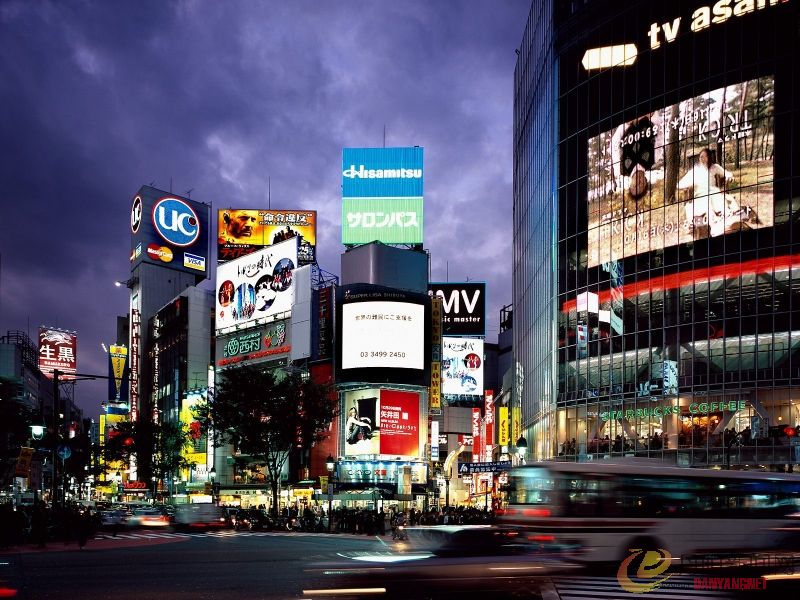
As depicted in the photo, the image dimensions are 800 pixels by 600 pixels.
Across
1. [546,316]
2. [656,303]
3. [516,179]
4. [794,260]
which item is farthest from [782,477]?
[516,179]

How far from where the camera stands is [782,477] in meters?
22.9

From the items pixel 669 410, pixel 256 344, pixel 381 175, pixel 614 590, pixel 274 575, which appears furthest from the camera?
pixel 256 344

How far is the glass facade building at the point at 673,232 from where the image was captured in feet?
178

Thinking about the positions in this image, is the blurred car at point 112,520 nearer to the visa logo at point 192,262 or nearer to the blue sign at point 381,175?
the blue sign at point 381,175

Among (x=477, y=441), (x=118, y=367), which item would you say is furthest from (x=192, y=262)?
(x=477, y=441)

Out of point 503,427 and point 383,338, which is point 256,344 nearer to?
point 383,338

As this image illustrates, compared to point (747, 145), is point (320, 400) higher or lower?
lower

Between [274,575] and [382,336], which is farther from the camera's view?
[382,336]

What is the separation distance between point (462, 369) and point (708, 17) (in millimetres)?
72188

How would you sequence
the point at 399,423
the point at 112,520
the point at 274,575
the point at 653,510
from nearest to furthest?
the point at 653,510, the point at 274,575, the point at 112,520, the point at 399,423

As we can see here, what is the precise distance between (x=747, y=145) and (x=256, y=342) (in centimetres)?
5878

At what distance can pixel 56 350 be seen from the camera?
153625 mm

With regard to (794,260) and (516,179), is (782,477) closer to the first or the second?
(794,260)

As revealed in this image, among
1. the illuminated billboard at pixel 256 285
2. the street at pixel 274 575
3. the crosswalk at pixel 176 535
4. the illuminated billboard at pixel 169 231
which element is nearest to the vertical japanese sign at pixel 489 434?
the illuminated billboard at pixel 256 285
